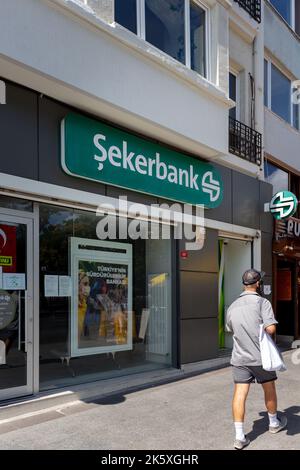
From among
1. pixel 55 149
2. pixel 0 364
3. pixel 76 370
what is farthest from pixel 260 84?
pixel 0 364

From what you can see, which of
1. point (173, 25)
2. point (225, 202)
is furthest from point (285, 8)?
point (225, 202)

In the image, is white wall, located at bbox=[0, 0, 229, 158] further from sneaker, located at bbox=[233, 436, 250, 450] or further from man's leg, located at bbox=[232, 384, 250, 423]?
sneaker, located at bbox=[233, 436, 250, 450]

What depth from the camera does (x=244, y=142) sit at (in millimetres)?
10344

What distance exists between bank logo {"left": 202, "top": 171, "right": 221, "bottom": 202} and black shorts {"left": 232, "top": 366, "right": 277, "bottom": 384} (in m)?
4.68

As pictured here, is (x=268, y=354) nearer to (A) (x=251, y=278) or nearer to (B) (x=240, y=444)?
(A) (x=251, y=278)

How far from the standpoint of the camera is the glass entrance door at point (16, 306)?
18.9 ft

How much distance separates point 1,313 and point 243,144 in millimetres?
6677

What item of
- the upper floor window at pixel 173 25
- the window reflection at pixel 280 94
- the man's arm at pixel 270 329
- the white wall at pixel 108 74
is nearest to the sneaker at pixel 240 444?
the man's arm at pixel 270 329

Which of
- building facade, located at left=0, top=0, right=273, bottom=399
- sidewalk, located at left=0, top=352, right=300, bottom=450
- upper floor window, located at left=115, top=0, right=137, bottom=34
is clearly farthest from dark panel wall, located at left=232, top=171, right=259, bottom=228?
sidewalk, located at left=0, top=352, right=300, bottom=450

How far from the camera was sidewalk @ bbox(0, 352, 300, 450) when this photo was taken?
4.57 meters

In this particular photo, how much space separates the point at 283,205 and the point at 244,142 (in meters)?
1.69

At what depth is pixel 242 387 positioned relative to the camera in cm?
454
